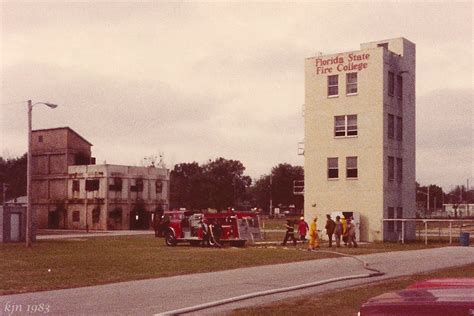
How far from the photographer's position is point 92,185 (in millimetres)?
77250

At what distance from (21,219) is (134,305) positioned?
34.3 m

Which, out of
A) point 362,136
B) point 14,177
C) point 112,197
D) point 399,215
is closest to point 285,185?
point 14,177

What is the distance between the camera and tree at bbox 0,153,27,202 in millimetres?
109000

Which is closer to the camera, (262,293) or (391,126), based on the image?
(262,293)

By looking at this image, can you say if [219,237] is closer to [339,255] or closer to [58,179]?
[339,255]

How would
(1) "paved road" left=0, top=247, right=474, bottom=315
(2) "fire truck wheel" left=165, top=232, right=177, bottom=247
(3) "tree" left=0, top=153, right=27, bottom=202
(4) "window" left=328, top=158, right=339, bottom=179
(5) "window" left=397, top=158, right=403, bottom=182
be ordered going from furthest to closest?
1. (3) "tree" left=0, top=153, right=27, bottom=202
2. (5) "window" left=397, top=158, right=403, bottom=182
3. (4) "window" left=328, top=158, right=339, bottom=179
4. (2) "fire truck wheel" left=165, top=232, right=177, bottom=247
5. (1) "paved road" left=0, top=247, right=474, bottom=315

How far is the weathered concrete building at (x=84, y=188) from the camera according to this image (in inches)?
3022

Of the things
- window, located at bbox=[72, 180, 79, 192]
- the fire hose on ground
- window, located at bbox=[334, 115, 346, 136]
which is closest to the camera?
the fire hose on ground

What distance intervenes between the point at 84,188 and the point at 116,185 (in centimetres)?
399

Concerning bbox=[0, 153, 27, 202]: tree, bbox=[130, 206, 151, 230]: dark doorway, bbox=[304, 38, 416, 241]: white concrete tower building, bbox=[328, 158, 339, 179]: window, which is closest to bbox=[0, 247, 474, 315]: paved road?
bbox=[304, 38, 416, 241]: white concrete tower building

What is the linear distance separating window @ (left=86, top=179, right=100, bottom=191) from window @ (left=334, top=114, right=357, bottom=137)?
35.6 m

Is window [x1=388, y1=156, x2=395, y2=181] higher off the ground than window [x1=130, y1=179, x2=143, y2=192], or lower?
higher

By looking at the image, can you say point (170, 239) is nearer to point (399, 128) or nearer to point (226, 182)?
point (399, 128)

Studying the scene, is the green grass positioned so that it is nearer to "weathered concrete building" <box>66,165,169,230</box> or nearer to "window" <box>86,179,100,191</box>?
"weathered concrete building" <box>66,165,169,230</box>
